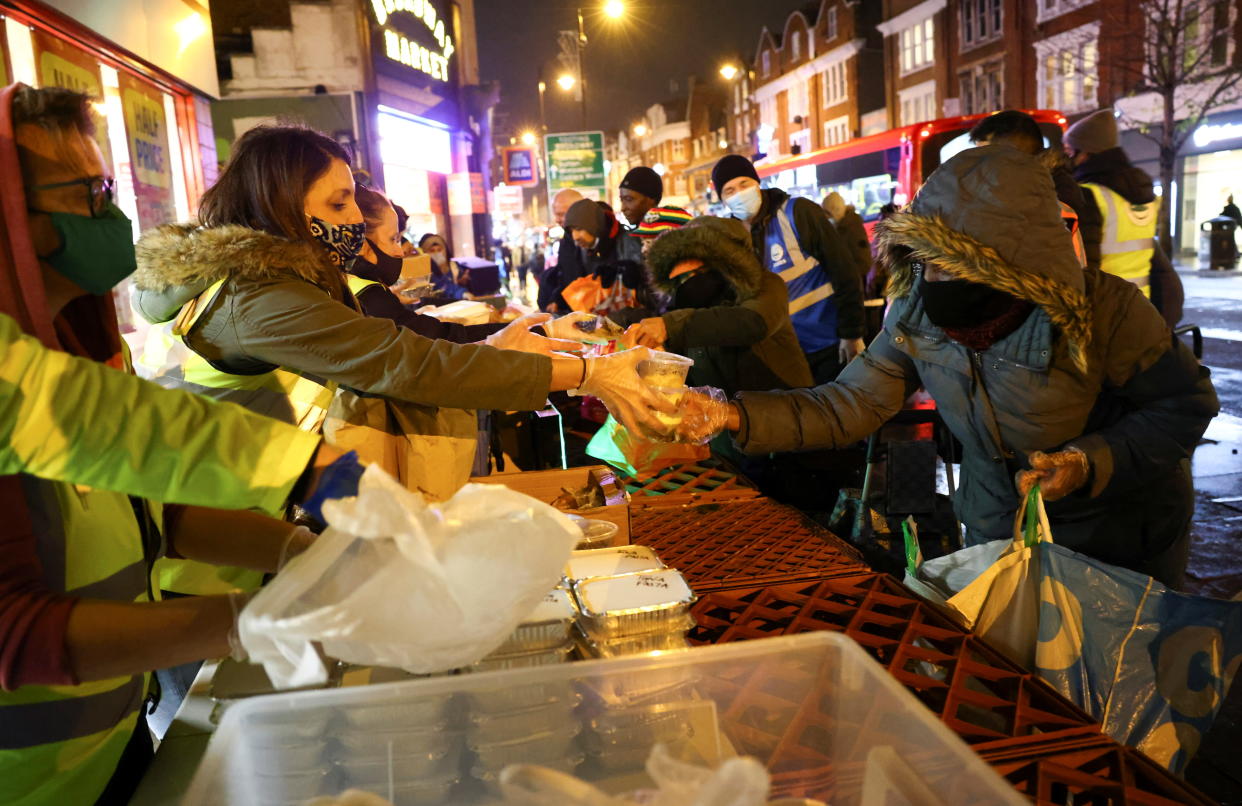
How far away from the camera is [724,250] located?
4.25 metres

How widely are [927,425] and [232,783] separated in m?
4.33

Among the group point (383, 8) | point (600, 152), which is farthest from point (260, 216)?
point (600, 152)

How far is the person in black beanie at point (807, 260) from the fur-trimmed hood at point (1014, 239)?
406cm

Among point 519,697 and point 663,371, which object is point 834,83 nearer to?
point 663,371

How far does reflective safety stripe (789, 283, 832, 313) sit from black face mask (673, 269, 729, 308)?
2.35 m

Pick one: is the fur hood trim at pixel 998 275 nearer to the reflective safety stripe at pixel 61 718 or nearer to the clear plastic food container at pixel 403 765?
the clear plastic food container at pixel 403 765

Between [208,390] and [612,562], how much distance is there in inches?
50.7

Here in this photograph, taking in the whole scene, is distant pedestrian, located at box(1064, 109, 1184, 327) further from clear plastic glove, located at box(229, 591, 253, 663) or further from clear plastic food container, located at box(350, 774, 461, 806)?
clear plastic glove, located at box(229, 591, 253, 663)

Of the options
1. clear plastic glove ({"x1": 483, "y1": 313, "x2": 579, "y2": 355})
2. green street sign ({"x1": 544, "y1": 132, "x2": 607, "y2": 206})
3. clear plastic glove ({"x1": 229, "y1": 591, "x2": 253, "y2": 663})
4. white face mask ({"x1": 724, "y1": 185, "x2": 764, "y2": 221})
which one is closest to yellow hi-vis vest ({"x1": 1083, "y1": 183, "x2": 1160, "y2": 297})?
white face mask ({"x1": 724, "y1": 185, "x2": 764, "y2": 221})

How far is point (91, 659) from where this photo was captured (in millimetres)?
1205

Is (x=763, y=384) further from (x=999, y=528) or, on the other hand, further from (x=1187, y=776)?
(x=1187, y=776)

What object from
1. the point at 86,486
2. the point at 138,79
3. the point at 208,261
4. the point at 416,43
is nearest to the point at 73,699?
the point at 86,486

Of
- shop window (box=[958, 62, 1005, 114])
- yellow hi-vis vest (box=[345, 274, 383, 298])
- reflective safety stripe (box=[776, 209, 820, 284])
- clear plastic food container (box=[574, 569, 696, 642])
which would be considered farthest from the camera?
shop window (box=[958, 62, 1005, 114])

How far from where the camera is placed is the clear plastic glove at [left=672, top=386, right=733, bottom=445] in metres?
2.73
